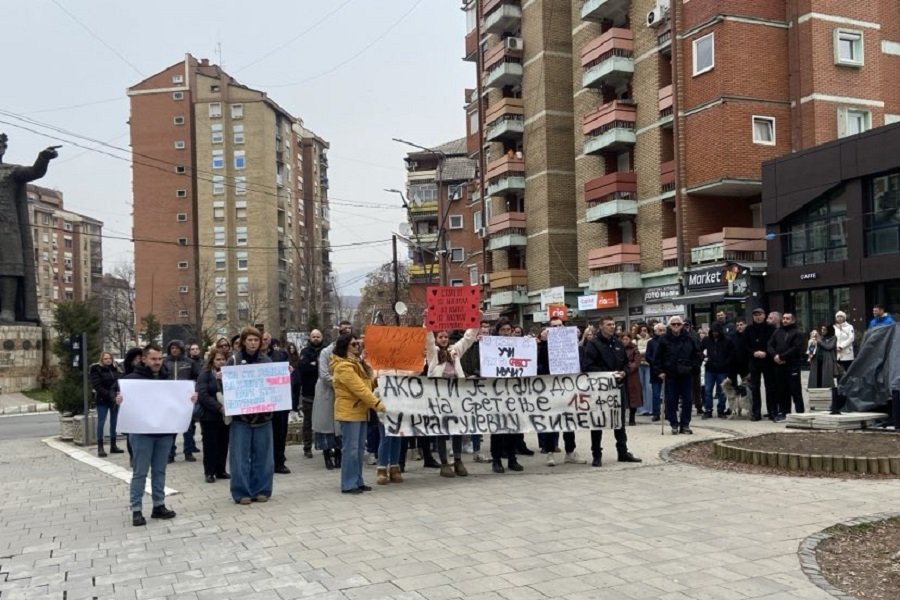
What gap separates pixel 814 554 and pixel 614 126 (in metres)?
34.9

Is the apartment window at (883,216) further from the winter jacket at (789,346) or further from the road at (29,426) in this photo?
the road at (29,426)

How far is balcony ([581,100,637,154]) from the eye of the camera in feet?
126

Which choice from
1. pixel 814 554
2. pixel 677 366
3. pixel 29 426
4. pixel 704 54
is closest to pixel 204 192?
pixel 704 54

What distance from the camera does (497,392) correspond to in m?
10.5

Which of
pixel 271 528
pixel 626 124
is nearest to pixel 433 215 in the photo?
pixel 626 124

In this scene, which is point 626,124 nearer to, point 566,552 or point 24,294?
point 24,294

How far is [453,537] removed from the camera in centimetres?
683

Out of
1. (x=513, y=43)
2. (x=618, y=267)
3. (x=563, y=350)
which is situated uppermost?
(x=513, y=43)

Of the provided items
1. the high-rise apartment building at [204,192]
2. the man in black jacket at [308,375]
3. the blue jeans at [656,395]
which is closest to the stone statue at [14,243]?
the man in black jacket at [308,375]

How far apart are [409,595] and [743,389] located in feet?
38.3

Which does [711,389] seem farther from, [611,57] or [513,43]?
[513,43]

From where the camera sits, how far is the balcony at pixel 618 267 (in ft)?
125

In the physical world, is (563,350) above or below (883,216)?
below

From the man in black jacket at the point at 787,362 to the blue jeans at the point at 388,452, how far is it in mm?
8000
